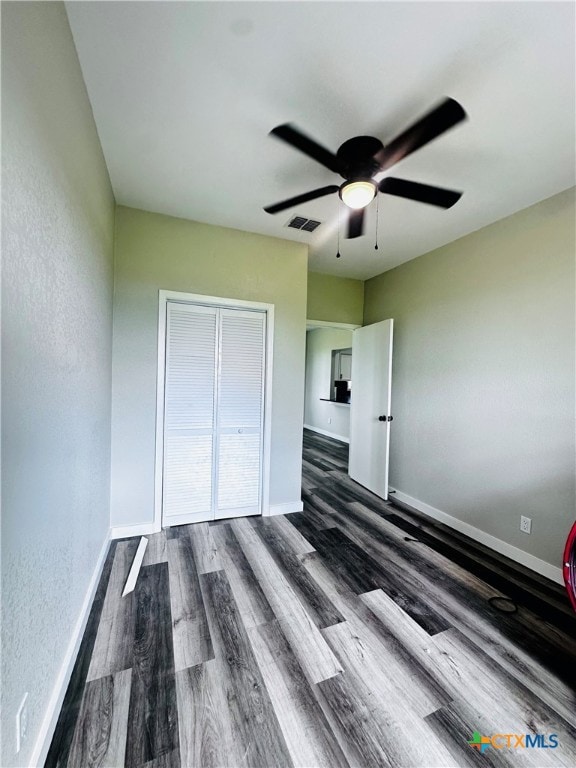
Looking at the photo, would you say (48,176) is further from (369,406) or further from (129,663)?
(369,406)

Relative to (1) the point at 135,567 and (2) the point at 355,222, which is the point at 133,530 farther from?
(2) the point at 355,222

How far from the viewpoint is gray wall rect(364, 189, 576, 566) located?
211 cm

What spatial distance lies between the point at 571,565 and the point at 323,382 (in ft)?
18.8

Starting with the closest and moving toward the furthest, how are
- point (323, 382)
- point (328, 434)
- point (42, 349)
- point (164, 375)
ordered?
1. point (42, 349)
2. point (164, 375)
3. point (328, 434)
4. point (323, 382)

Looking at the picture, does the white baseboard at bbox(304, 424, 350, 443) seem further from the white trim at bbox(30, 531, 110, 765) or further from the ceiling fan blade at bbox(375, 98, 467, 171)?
the ceiling fan blade at bbox(375, 98, 467, 171)

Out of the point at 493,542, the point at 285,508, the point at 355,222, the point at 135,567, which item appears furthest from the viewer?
the point at 285,508

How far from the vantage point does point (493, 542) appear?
2.46 m

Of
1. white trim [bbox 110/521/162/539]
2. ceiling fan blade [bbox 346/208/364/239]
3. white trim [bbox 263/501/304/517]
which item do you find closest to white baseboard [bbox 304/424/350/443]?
white trim [bbox 263/501/304/517]

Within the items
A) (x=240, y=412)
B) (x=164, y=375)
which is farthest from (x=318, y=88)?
(x=240, y=412)

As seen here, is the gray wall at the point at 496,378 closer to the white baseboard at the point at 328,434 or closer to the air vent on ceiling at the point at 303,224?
the air vent on ceiling at the point at 303,224

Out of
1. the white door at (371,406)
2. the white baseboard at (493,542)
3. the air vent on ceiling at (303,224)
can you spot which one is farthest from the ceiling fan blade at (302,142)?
the white baseboard at (493,542)

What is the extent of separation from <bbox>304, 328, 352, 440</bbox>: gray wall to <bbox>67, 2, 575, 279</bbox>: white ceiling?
4.22 metres

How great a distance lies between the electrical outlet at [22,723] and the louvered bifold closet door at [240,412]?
1881 millimetres

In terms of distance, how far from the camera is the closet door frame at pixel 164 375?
2537mm
